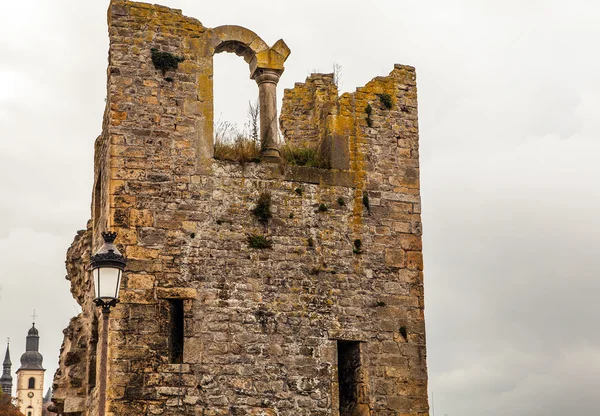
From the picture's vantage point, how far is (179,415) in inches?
465

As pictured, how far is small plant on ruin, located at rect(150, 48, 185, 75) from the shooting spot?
13039 mm

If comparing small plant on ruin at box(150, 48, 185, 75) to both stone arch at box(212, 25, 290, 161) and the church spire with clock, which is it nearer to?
stone arch at box(212, 25, 290, 161)

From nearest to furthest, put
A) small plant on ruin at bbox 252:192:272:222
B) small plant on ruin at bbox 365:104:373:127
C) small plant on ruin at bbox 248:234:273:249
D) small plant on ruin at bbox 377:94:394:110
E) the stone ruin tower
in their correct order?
the stone ruin tower → small plant on ruin at bbox 248:234:273:249 → small plant on ruin at bbox 252:192:272:222 → small plant on ruin at bbox 365:104:373:127 → small plant on ruin at bbox 377:94:394:110

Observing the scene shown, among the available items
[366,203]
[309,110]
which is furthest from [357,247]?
[309,110]

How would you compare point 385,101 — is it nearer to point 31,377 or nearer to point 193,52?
point 193,52

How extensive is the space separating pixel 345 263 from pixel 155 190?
277 cm

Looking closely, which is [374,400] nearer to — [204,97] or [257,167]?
[257,167]

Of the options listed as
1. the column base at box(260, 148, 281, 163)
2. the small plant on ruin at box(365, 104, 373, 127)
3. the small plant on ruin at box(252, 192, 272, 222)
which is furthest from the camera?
the small plant on ruin at box(365, 104, 373, 127)

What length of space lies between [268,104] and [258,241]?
2113 millimetres

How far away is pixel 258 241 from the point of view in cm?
1281

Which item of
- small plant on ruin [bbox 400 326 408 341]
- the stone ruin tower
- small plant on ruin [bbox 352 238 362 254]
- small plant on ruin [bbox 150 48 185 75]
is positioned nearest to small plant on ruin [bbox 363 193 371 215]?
the stone ruin tower

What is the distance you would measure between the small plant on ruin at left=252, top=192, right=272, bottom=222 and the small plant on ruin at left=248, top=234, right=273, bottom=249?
0.25m

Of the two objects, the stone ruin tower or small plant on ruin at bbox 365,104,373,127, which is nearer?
the stone ruin tower

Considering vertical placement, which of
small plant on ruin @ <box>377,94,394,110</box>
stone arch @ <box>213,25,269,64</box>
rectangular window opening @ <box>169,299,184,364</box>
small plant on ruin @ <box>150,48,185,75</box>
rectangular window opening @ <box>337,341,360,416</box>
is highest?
stone arch @ <box>213,25,269,64</box>
